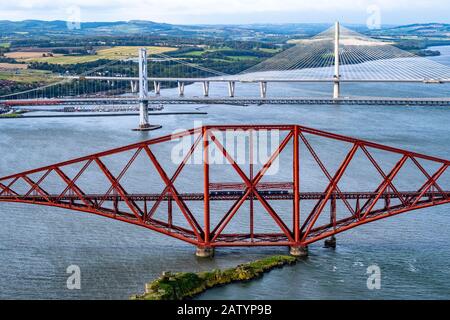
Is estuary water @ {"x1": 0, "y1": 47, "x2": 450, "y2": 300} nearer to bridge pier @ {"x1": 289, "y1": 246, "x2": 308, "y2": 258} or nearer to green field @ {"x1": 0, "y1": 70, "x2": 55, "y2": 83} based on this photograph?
bridge pier @ {"x1": 289, "y1": 246, "x2": 308, "y2": 258}

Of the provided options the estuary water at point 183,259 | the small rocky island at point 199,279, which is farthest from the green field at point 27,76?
the small rocky island at point 199,279

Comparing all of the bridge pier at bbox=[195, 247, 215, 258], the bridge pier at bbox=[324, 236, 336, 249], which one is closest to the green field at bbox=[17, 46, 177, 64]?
the bridge pier at bbox=[324, 236, 336, 249]

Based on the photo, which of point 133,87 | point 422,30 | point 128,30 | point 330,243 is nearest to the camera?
point 330,243

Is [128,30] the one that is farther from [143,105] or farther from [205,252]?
[205,252]

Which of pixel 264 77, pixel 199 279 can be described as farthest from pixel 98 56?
pixel 199 279

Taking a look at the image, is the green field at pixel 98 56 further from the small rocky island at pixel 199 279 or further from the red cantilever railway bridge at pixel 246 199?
the small rocky island at pixel 199 279

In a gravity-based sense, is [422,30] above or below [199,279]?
above

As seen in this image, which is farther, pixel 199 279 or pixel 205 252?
pixel 205 252
